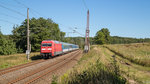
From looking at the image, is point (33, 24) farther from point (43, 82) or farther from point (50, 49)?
point (43, 82)

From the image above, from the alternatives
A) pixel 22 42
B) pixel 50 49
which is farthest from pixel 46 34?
pixel 50 49

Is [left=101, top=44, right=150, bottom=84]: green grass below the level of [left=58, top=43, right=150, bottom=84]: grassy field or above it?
below

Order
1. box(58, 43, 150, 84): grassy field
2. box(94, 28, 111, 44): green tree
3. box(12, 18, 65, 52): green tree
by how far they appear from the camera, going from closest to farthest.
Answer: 1. box(58, 43, 150, 84): grassy field
2. box(12, 18, 65, 52): green tree
3. box(94, 28, 111, 44): green tree

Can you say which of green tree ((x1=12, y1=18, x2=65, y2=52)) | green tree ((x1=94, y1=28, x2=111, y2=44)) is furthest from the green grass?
green tree ((x1=94, y1=28, x2=111, y2=44))

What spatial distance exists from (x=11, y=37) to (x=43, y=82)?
46.3m

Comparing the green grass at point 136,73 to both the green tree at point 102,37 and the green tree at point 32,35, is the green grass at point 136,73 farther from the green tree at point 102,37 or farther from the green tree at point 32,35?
the green tree at point 102,37

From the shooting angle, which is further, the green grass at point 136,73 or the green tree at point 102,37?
the green tree at point 102,37

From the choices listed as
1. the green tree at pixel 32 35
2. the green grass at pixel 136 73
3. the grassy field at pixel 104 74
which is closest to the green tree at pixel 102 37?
the green tree at pixel 32 35

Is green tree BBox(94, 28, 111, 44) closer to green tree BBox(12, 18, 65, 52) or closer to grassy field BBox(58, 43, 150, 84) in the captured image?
green tree BBox(12, 18, 65, 52)

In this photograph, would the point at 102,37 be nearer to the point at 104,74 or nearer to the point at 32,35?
the point at 32,35

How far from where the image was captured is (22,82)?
8672 millimetres

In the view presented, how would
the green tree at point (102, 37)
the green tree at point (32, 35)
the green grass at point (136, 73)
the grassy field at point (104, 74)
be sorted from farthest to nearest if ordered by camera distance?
the green tree at point (102, 37) < the green tree at point (32, 35) < the green grass at point (136, 73) < the grassy field at point (104, 74)

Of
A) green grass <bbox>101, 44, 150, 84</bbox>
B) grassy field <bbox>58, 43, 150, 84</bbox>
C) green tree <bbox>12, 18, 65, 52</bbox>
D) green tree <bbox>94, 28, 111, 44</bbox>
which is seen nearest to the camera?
grassy field <bbox>58, 43, 150, 84</bbox>

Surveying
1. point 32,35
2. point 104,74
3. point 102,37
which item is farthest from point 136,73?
point 102,37
